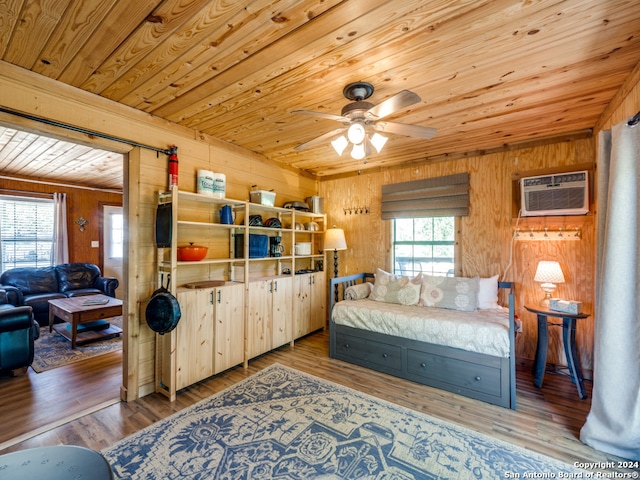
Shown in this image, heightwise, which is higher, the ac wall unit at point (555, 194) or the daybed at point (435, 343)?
the ac wall unit at point (555, 194)

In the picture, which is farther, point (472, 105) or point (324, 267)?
point (324, 267)

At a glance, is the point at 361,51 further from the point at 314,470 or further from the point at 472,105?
the point at 314,470

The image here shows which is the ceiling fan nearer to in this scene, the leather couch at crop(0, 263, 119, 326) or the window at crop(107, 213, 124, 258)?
the leather couch at crop(0, 263, 119, 326)

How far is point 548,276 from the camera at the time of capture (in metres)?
2.92

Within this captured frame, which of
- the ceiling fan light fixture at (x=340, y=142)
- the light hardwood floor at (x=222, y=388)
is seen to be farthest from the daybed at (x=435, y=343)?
the ceiling fan light fixture at (x=340, y=142)

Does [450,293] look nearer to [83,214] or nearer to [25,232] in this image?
[83,214]

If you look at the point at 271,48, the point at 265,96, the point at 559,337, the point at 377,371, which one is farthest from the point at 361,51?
the point at 559,337

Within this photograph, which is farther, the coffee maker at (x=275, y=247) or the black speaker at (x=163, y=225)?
the coffee maker at (x=275, y=247)

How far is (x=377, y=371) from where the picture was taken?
10.2 ft

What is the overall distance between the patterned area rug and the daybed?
0.59 m

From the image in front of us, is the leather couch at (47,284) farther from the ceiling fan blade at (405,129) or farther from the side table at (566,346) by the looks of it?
the side table at (566,346)

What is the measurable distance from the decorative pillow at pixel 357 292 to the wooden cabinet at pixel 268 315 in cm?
76

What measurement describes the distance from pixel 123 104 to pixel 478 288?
12.8 feet

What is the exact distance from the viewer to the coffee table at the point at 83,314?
144 inches
